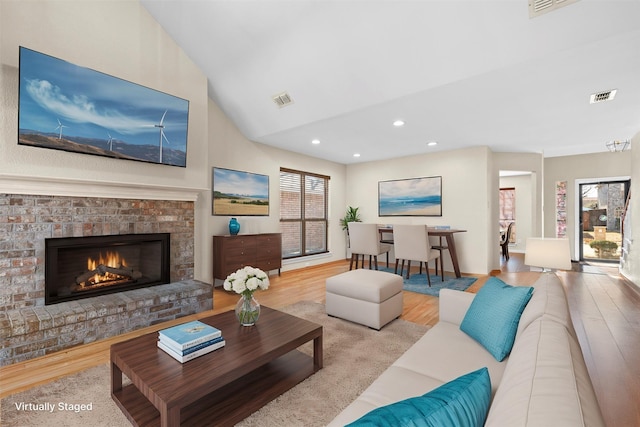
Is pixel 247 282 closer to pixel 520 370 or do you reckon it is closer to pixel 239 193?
pixel 520 370

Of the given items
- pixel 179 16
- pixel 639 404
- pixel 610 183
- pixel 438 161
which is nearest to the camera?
pixel 639 404

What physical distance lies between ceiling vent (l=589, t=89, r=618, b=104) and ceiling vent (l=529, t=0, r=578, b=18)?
1.51 meters

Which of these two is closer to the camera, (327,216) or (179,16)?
(179,16)

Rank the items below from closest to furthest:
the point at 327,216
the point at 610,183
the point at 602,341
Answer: the point at 602,341 < the point at 610,183 < the point at 327,216

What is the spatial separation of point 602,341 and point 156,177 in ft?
15.1

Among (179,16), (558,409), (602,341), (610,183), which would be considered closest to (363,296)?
(602,341)

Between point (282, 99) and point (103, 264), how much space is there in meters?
2.83

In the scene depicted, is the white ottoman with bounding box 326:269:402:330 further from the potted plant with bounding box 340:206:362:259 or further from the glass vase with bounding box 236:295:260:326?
the potted plant with bounding box 340:206:362:259

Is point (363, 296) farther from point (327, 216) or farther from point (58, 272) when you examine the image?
point (327, 216)

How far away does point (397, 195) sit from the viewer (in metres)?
6.23

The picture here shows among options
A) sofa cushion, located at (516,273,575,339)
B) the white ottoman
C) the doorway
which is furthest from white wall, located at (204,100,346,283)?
the doorway

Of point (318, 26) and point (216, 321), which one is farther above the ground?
point (318, 26)

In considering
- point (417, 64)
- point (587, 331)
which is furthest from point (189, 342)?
point (587, 331)

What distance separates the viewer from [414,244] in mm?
4664
